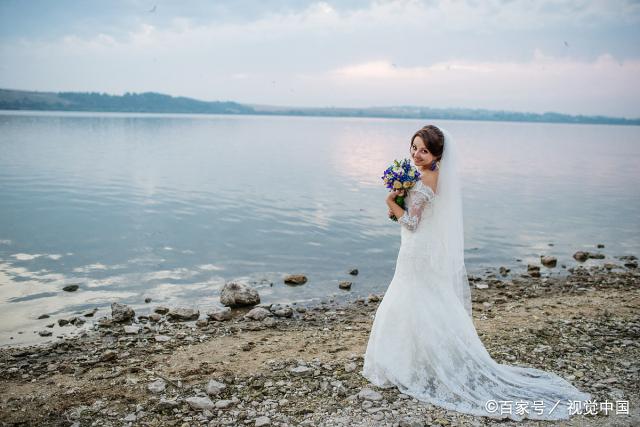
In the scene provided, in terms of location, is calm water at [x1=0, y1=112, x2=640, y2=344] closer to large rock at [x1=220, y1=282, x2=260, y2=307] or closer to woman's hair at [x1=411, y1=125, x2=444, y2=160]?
large rock at [x1=220, y1=282, x2=260, y2=307]

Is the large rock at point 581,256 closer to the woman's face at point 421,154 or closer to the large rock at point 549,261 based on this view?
the large rock at point 549,261

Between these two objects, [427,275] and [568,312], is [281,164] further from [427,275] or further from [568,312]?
[427,275]

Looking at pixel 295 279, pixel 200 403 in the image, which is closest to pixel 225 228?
pixel 295 279

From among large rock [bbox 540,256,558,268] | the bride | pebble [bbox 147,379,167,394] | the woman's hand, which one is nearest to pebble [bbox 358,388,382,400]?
the bride

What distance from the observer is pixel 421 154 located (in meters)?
6.14

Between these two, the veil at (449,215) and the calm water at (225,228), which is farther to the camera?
the calm water at (225,228)

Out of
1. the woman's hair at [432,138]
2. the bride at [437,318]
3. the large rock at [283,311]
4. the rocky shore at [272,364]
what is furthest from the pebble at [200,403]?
the large rock at [283,311]

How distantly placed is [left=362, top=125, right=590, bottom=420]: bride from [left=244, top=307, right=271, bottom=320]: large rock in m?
4.93

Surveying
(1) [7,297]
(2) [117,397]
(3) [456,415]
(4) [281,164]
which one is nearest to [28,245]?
(1) [7,297]

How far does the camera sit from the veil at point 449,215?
6.20 m

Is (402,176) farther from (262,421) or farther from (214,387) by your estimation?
(214,387)

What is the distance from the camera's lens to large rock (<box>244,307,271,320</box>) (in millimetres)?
11039

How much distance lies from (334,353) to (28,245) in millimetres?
13858

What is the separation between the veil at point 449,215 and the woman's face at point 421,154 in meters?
0.20
